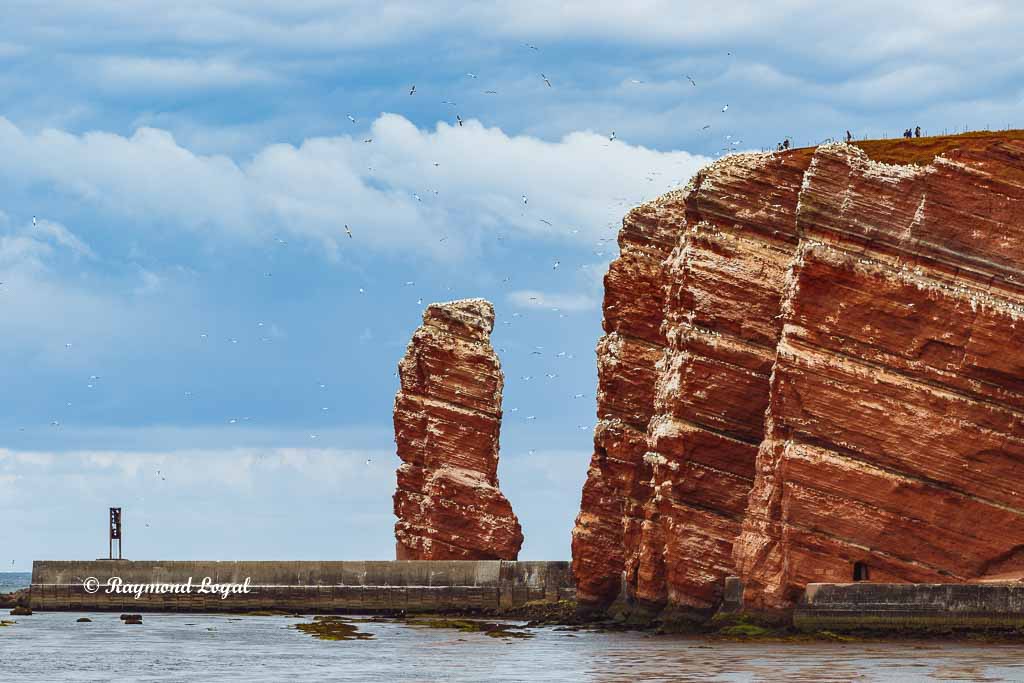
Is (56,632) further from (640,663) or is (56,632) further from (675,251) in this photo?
(640,663)

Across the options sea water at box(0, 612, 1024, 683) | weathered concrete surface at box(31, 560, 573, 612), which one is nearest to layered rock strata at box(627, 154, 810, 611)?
sea water at box(0, 612, 1024, 683)

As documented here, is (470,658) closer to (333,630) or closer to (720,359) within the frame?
(720,359)

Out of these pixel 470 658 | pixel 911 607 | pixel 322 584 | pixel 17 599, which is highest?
pixel 322 584

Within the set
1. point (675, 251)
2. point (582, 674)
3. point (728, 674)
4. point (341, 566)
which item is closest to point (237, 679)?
point (582, 674)

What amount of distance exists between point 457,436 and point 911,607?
119ft

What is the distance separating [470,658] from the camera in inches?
1930

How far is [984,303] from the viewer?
168 feet

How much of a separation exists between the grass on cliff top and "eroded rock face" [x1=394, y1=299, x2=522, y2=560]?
1069 inches

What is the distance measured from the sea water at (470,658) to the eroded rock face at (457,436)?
48.9 ft

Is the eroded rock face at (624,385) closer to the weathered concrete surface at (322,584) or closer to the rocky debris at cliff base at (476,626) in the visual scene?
the rocky debris at cliff base at (476,626)

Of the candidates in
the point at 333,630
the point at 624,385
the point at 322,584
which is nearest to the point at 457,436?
the point at 322,584

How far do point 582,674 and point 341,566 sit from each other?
133 feet

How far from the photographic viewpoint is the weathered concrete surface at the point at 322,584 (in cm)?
7731

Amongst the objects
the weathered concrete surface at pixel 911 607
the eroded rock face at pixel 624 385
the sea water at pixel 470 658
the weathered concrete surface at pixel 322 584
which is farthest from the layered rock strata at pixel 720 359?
the weathered concrete surface at pixel 322 584
